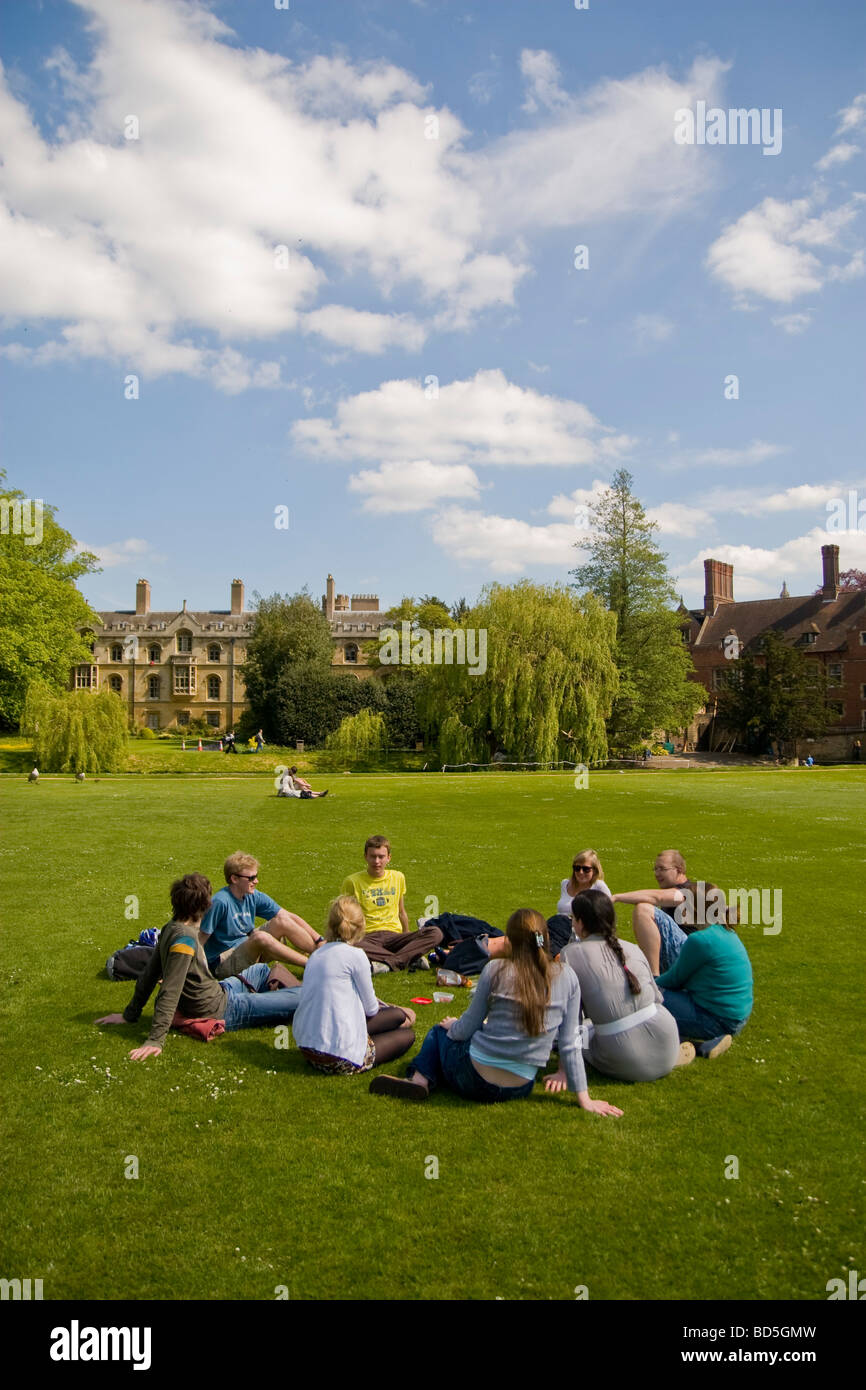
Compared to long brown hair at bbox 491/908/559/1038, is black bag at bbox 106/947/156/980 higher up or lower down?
lower down

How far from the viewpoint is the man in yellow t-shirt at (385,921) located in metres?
9.73

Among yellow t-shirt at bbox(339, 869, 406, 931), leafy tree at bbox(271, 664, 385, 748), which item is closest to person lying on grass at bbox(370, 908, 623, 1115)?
yellow t-shirt at bbox(339, 869, 406, 931)

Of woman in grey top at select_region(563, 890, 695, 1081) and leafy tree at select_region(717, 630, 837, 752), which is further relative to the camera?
leafy tree at select_region(717, 630, 837, 752)

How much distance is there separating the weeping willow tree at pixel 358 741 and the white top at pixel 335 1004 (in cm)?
4904

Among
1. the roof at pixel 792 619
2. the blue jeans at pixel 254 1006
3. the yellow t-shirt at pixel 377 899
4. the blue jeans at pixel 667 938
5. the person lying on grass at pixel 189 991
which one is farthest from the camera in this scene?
the roof at pixel 792 619

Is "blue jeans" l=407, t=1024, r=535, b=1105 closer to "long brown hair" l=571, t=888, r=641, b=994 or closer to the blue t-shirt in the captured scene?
"long brown hair" l=571, t=888, r=641, b=994

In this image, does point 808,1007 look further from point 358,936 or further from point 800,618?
point 800,618

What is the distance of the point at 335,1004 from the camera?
22.1 feet

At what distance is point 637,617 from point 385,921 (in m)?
55.4

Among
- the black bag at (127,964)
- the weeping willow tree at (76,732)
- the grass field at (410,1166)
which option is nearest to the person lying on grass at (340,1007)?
the grass field at (410,1166)

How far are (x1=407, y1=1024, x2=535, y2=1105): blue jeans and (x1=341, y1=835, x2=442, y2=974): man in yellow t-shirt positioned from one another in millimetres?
3078

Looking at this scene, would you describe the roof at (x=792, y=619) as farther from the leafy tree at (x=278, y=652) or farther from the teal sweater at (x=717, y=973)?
the teal sweater at (x=717, y=973)

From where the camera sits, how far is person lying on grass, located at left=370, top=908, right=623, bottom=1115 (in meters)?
6.02
